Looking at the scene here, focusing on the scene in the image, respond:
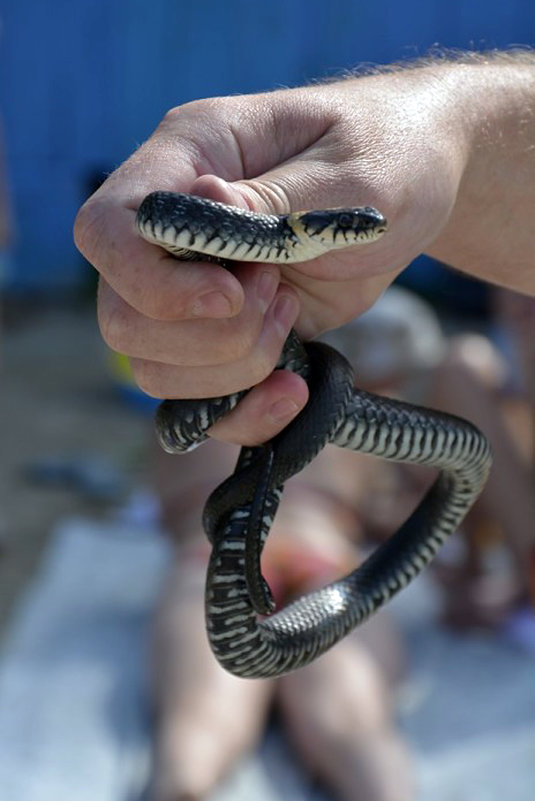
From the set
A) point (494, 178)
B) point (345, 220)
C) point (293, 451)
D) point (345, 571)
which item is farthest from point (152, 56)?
point (345, 220)

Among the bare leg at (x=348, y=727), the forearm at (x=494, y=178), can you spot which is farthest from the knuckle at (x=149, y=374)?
the bare leg at (x=348, y=727)

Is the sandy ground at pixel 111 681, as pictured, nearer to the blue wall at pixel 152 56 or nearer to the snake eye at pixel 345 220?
the snake eye at pixel 345 220

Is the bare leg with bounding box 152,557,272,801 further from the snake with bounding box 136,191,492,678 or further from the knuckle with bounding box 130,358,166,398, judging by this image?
the knuckle with bounding box 130,358,166,398

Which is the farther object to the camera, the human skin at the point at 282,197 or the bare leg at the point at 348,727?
the bare leg at the point at 348,727

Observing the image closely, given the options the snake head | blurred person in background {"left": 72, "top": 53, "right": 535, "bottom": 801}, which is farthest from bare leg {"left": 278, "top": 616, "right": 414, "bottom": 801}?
the snake head

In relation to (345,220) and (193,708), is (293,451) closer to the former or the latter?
(345,220)

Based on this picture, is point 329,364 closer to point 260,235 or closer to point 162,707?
point 260,235

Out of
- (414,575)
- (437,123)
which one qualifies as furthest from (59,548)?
(437,123)
